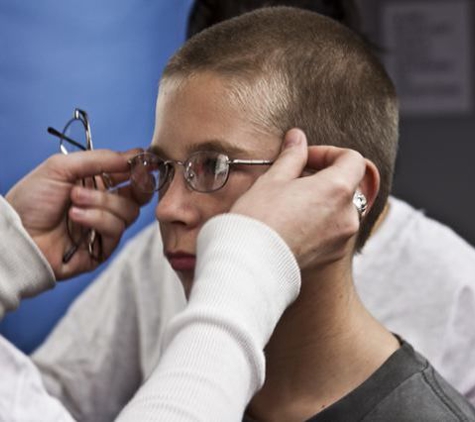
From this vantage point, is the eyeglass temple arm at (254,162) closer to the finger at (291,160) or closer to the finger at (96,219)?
the finger at (291,160)

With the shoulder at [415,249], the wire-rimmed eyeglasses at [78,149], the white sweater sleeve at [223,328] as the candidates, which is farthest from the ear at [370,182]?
the shoulder at [415,249]

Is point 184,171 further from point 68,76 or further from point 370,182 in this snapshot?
point 68,76

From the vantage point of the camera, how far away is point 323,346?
111 centimetres

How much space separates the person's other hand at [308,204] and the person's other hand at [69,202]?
1.09 feet

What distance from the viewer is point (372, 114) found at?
1.12 meters

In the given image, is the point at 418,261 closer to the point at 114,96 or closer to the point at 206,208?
the point at 114,96

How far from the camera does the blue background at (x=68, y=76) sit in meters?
1.35

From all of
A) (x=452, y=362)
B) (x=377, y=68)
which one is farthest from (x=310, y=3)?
(x=452, y=362)

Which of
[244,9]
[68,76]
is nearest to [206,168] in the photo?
[68,76]

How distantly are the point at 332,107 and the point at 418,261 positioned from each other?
0.59 m

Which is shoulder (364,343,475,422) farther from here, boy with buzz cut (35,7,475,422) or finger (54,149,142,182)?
finger (54,149,142,182)

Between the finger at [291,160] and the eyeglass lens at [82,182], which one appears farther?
the eyeglass lens at [82,182]

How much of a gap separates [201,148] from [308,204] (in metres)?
0.21

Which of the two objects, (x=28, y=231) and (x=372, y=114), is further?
(x=28, y=231)
